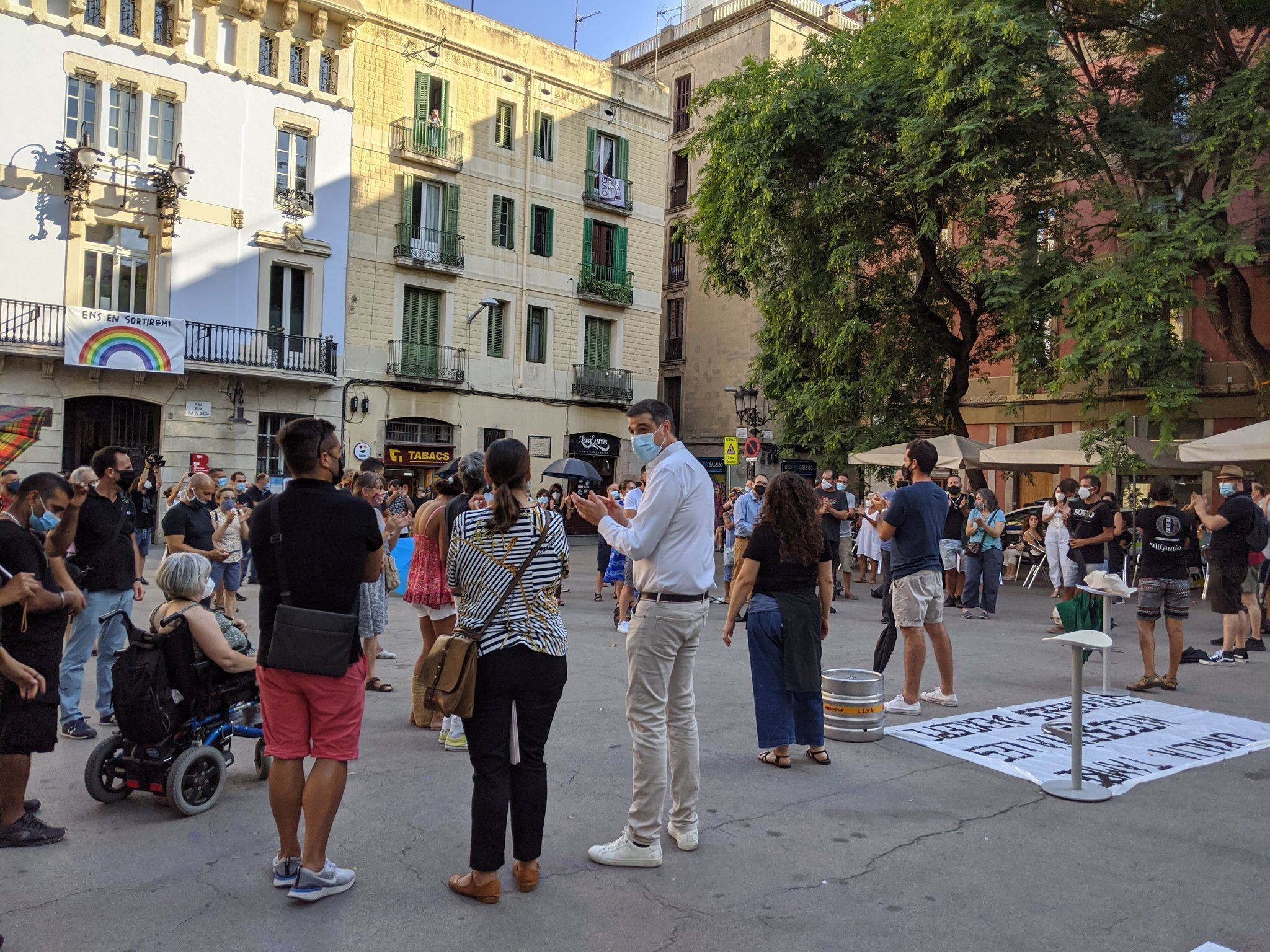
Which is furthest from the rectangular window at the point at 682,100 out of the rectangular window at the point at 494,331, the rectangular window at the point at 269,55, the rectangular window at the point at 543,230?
the rectangular window at the point at 269,55

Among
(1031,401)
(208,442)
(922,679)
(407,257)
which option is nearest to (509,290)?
(407,257)

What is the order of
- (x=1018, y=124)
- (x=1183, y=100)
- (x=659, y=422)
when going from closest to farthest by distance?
(x=659, y=422), (x=1018, y=124), (x=1183, y=100)

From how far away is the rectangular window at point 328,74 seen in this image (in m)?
25.8

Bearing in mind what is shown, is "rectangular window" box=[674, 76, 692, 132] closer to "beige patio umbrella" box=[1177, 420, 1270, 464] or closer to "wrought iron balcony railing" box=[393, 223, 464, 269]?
"wrought iron balcony railing" box=[393, 223, 464, 269]

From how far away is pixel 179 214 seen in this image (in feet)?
76.8

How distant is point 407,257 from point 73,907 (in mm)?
24680

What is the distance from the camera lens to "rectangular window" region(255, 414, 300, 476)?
985 inches

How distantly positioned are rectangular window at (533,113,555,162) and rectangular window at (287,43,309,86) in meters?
7.07

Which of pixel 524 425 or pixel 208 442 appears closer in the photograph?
pixel 208 442

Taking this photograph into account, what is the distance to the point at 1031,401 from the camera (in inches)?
991

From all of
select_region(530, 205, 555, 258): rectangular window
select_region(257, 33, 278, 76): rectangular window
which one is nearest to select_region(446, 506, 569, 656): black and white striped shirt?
select_region(257, 33, 278, 76): rectangular window

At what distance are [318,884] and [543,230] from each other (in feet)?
92.6

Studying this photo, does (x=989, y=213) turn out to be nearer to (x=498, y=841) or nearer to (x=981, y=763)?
(x=981, y=763)

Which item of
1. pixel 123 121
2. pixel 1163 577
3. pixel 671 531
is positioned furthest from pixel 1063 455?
pixel 123 121
